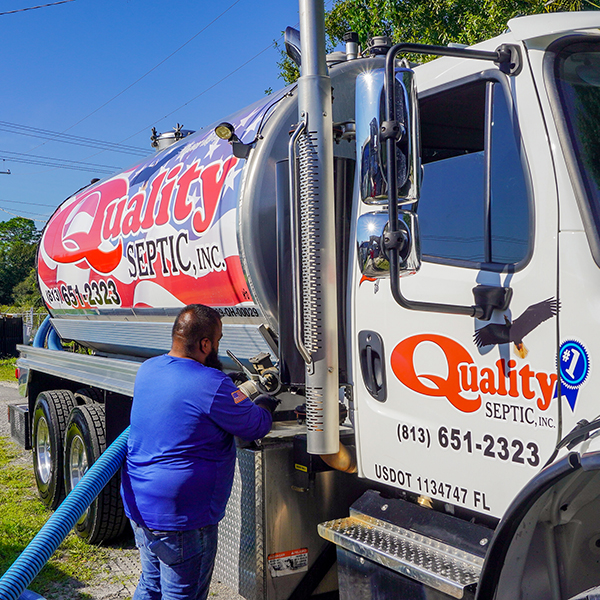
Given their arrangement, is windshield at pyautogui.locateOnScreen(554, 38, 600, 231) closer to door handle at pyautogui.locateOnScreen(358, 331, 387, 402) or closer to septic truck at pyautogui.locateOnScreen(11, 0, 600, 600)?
septic truck at pyautogui.locateOnScreen(11, 0, 600, 600)

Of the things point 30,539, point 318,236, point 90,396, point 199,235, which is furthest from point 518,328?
point 30,539

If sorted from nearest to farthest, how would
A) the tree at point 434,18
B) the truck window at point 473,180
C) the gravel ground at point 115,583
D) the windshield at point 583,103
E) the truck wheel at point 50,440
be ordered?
the windshield at point 583,103, the truck window at point 473,180, the gravel ground at point 115,583, the truck wheel at point 50,440, the tree at point 434,18

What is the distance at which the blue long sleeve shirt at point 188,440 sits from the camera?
3152 millimetres

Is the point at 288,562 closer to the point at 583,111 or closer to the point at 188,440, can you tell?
the point at 188,440

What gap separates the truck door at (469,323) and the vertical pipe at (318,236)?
18 centimetres

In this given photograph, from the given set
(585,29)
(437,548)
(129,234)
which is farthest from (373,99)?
(129,234)

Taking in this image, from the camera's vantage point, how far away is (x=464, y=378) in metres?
2.63

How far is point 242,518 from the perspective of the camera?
3.50 m

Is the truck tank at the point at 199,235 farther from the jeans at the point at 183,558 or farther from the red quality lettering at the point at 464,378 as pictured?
the jeans at the point at 183,558

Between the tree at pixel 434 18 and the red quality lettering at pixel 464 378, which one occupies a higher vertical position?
the tree at pixel 434 18

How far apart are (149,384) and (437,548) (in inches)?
58.8

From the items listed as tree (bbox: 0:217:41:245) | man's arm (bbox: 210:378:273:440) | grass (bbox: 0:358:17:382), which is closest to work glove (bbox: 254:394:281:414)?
man's arm (bbox: 210:378:273:440)

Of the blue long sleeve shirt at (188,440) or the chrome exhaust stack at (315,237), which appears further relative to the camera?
the blue long sleeve shirt at (188,440)

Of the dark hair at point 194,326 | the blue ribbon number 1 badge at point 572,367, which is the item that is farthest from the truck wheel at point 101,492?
the blue ribbon number 1 badge at point 572,367
